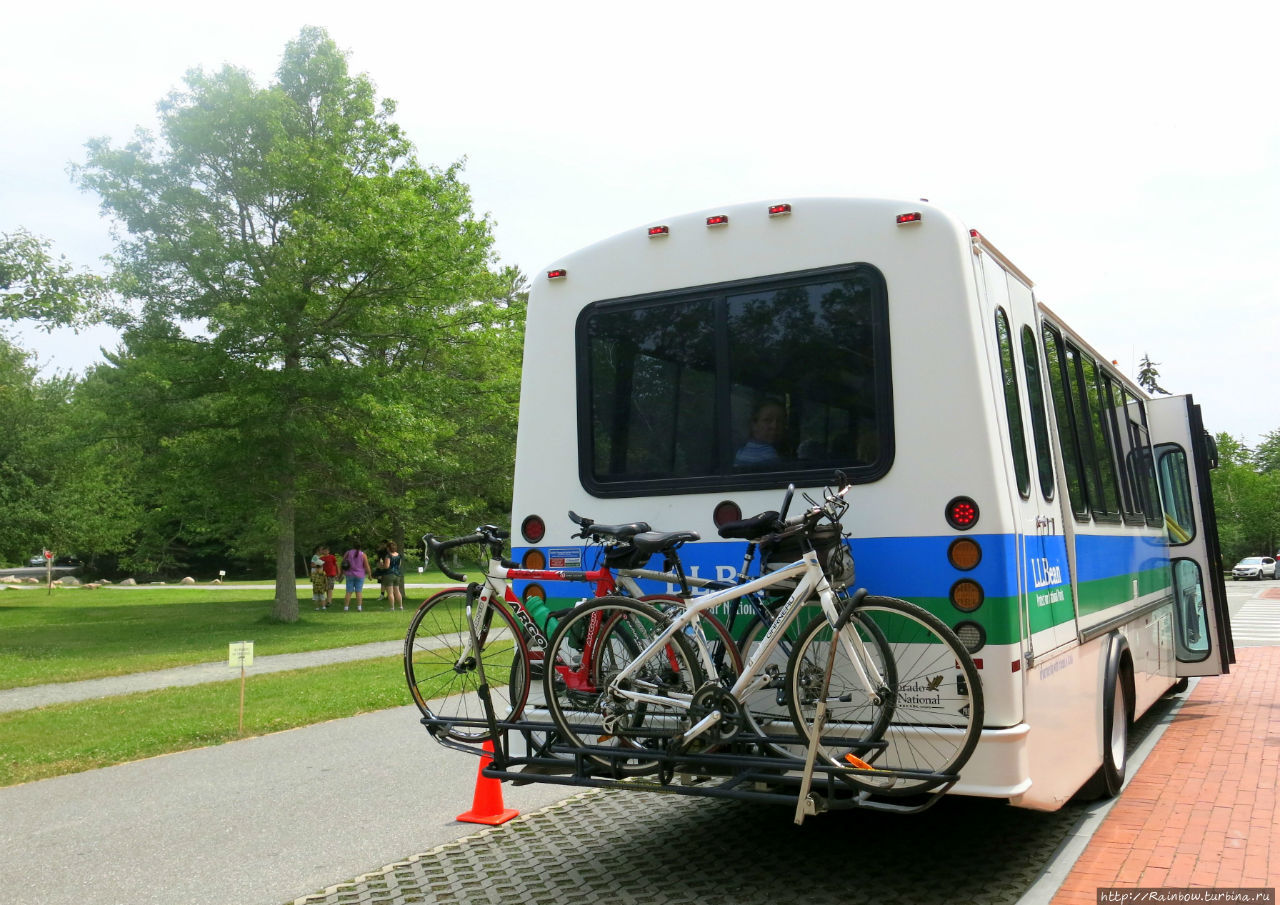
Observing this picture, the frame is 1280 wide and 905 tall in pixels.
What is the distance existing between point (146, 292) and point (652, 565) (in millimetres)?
21149

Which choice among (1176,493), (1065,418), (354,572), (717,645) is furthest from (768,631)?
(354,572)

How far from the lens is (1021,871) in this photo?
18.7 feet

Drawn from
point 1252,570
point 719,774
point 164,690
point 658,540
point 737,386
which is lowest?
point 164,690

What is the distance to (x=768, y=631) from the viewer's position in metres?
4.82

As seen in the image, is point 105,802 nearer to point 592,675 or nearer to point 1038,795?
point 592,675

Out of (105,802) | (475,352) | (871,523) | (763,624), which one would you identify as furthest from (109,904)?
(475,352)

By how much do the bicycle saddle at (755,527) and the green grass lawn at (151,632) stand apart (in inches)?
538

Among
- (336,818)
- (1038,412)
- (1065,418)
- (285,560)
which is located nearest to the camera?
(1038,412)

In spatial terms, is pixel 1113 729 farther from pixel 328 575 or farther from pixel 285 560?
pixel 328 575

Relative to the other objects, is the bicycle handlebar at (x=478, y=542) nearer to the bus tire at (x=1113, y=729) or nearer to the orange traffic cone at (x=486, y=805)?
the orange traffic cone at (x=486, y=805)

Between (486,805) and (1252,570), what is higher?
(1252,570)

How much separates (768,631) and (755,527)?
1.49 ft

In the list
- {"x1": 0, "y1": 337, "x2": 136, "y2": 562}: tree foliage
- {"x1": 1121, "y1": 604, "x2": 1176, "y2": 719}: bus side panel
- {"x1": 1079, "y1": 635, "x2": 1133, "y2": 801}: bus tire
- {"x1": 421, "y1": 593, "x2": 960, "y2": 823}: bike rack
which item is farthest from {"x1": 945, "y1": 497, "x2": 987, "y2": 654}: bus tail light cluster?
{"x1": 0, "y1": 337, "x2": 136, "y2": 562}: tree foliage

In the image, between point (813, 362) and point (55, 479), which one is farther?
point (55, 479)
